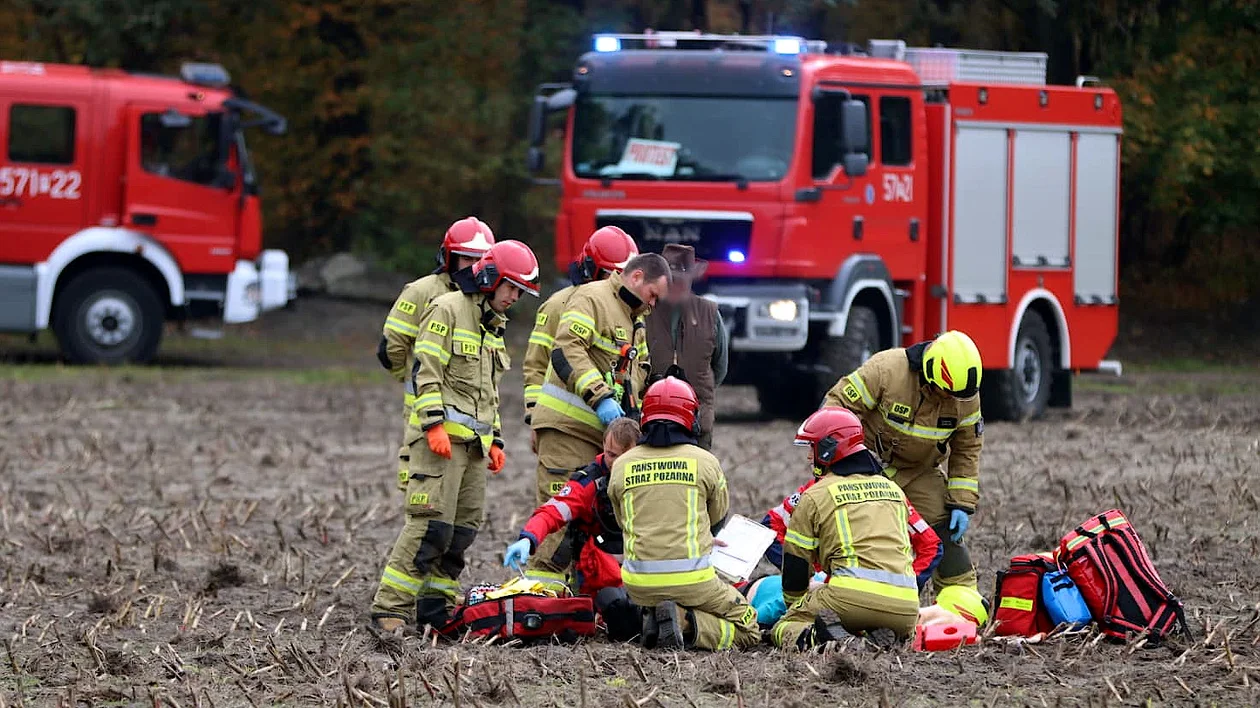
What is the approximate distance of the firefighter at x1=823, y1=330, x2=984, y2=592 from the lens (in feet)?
27.3

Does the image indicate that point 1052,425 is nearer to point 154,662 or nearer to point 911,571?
point 911,571

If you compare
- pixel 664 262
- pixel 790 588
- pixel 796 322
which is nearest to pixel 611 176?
pixel 796 322

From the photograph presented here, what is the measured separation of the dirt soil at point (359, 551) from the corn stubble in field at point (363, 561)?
24 millimetres

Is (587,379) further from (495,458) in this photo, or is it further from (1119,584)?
(1119,584)

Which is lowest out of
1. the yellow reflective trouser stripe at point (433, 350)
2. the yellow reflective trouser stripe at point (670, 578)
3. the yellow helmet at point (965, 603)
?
the yellow helmet at point (965, 603)

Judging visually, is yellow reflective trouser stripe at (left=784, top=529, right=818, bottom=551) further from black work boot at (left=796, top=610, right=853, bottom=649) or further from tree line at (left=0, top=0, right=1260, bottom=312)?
tree line at (left=0, top=0, right=1260, bottom=312)

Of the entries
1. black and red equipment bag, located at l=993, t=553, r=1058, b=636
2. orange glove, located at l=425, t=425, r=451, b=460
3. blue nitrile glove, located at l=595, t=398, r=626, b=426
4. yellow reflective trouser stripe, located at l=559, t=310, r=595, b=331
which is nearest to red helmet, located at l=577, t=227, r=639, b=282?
yellow reflective trouser stripe, located at l=559, t=310, r=595, b=331

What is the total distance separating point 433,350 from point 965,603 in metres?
2.50

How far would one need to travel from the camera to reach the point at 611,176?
15.8 meters

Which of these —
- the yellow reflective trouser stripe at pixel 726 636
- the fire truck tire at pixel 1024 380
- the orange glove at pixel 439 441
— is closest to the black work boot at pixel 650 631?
the yellow reflective trouser stripe at pixel 726 636

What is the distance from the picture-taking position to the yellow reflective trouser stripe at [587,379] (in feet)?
27.8

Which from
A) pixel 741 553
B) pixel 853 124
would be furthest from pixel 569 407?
pixel 853 124

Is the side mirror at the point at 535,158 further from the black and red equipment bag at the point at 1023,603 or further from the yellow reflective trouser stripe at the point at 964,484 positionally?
the black and red equipment bag at the point at 1023,603

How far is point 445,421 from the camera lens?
322 inches
